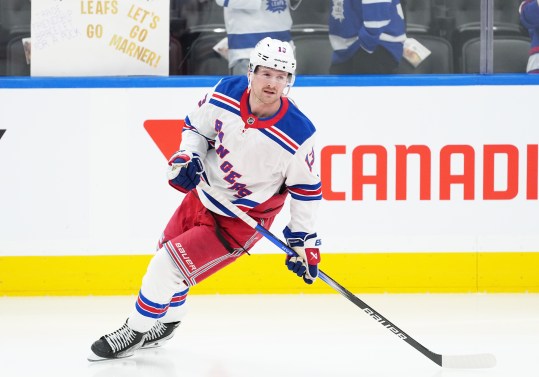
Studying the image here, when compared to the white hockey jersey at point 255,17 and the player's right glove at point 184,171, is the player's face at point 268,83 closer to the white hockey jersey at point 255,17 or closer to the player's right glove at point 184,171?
the player's right glove at point 184,171

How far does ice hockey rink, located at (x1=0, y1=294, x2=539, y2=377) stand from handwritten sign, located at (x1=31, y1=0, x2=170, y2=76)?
107 cm

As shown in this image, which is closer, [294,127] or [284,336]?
[294,127]

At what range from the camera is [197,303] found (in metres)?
4.34

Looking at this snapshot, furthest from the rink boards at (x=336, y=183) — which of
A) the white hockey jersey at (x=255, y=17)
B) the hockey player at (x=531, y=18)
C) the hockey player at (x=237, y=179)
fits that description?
the hockey player at (x=237, y=179)

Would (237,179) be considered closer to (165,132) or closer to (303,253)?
(303,253)

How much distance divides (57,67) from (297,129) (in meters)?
1.67

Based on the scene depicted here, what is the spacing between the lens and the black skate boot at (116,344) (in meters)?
3.42

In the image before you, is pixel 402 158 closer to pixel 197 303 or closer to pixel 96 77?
pixel 197 303

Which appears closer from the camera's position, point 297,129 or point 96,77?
point 297,129

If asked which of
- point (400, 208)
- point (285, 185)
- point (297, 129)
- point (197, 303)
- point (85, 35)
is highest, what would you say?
point (85, 35)

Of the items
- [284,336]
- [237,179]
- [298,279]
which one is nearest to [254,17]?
[298,279]

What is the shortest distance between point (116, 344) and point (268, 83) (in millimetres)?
1093

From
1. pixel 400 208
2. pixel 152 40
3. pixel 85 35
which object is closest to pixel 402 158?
pixel 400 208

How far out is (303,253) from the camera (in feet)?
10.8
